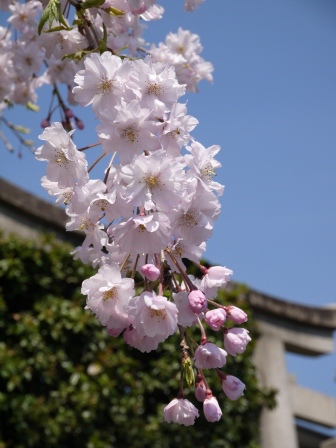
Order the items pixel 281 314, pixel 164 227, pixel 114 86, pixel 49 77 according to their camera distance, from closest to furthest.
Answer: pixel 164 227
pixel 114 86
pixel 49 77
pixel 281 314

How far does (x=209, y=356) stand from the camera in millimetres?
1274

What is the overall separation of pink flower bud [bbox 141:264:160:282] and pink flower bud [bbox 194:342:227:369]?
169 millimetres

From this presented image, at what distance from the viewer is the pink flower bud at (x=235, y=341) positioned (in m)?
1.31

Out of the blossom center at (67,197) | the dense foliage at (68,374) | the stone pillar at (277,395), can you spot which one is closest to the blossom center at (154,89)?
the blossom center at (67,197)

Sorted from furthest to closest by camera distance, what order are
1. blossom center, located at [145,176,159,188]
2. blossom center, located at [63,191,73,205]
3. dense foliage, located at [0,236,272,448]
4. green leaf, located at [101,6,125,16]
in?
dense foliage, located at [0,236,272,448], green leaf, located at [101,6,125,16], blossom center, located at [63,191,73,205], blossom center, located at [145,176,159,188]

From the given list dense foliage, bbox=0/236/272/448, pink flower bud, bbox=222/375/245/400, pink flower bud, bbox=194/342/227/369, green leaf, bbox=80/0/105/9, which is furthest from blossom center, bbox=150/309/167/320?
dense foliage, bbox=0/236/272/448

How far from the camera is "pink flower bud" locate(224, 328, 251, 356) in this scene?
131 centimetres

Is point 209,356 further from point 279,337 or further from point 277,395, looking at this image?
point 279,337

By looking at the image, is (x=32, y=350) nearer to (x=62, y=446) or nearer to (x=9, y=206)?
(x=62, y=446)

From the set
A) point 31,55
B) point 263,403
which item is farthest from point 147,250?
point 263,403

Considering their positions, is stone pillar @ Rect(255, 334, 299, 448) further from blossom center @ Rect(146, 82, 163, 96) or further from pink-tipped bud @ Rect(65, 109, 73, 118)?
blossom center @ Rect(146, 82, 163, 96)

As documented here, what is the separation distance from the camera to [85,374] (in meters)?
4.64

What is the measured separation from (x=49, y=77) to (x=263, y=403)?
384cm

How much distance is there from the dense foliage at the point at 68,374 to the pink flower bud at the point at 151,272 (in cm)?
316
